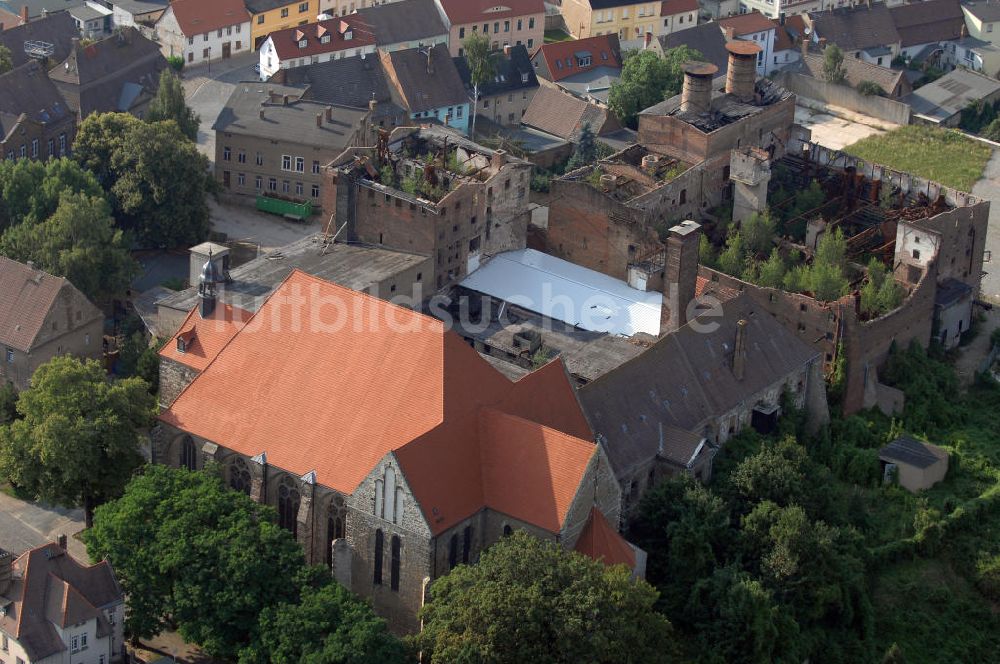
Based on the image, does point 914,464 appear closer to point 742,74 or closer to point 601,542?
point 601,542

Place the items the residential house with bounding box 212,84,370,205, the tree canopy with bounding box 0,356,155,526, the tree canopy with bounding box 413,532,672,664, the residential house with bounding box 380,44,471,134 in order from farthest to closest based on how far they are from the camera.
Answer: the residential house with bounding box 380,44,471,134 < the residential house with bounding box 212,84,370,205 < the tree canopy with bounding box 0,356,155,526 < the tree canopy with bounding box 413,532,672,664

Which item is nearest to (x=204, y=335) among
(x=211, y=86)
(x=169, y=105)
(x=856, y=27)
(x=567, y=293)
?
(x=567, y=293)

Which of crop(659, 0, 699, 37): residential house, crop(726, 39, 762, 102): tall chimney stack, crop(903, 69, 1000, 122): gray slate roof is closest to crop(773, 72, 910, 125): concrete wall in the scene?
crop(903, 69, 1000, 122): gray slate roof

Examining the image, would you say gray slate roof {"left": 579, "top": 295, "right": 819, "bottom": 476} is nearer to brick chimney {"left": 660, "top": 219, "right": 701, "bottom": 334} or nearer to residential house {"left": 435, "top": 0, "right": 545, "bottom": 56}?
brick chimney {"left": 660, "top": 219, "right": 701, "bottom": 334}

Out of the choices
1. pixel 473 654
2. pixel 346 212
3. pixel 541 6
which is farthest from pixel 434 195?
pixel 541 6

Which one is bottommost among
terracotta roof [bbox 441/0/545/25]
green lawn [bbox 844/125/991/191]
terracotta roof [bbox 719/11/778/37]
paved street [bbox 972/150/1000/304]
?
paved street [bbox 972/150/1000/304]

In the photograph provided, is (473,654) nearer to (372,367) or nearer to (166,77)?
(372,367)
